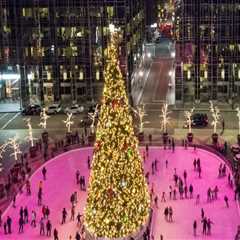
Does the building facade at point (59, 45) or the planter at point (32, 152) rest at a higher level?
the building facade at point (59, 45)

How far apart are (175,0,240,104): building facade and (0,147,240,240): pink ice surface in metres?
24.4

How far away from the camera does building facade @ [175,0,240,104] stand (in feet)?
314

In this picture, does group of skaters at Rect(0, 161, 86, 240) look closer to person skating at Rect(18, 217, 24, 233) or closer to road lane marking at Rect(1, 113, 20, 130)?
person skating at Rect(18, 217, 24, 233)

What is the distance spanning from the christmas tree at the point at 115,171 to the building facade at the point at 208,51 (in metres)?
50.4

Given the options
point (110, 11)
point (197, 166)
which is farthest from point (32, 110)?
point (197, 166)

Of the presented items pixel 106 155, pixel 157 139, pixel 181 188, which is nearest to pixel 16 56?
pixel 157 139

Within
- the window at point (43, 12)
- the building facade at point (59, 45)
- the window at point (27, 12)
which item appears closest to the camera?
the building facade at point (59, 45)

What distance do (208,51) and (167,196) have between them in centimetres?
4002

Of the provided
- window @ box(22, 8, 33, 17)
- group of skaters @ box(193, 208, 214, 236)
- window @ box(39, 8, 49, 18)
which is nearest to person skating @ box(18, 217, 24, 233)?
group of skaters @ box(193, 208, 214, 236)

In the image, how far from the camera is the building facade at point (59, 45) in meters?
97.1

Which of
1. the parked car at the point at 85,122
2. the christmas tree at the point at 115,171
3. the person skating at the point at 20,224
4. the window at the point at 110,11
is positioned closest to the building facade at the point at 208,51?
the window at the point at 110,11

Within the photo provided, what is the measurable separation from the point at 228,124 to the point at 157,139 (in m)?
11.5

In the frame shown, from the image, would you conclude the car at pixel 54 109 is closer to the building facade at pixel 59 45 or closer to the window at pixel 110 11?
the building facade at pixel 59 45

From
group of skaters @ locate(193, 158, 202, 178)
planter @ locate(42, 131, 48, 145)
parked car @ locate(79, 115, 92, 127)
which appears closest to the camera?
group of skaters @ locate(193, 158, 202, 178)
